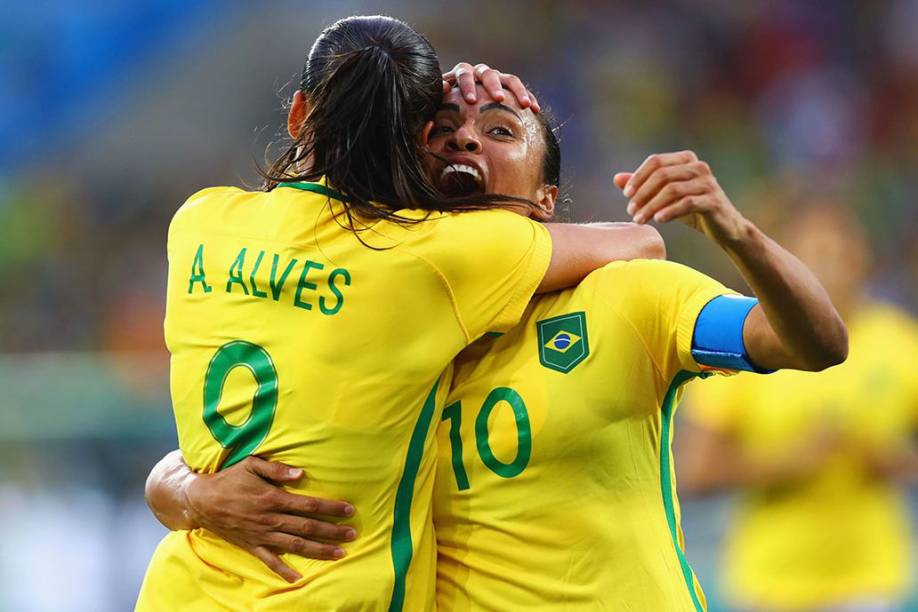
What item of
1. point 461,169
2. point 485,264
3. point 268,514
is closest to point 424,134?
point 461,169

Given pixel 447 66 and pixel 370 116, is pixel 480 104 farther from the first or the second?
pixel 447 66

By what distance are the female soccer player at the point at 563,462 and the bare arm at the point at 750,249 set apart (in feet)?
0.63

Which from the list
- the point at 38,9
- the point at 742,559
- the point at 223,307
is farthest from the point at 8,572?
the point at 38,9

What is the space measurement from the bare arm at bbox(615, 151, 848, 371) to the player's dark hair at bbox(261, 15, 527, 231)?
1.65 feet

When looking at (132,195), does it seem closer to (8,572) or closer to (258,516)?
(8,572)

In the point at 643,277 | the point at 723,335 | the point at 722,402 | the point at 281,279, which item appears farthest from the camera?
the point at 722,402

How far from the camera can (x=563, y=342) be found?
259 centimetres

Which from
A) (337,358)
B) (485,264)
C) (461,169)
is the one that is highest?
(461,169)

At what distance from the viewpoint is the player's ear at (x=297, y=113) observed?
2597 millimetres

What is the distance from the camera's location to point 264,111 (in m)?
10.5

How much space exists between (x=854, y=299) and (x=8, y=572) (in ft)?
13.6

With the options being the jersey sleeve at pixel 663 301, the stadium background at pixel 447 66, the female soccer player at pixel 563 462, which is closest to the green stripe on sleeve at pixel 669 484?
the female soccer player at pixel 563 462

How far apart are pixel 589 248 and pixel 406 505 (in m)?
0.62

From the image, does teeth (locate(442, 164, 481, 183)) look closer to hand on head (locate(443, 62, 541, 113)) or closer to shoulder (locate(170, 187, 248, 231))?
hand on head (locate(443, 62, 541, 113))
